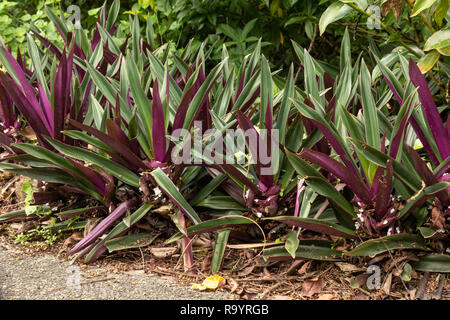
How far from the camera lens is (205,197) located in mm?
2322

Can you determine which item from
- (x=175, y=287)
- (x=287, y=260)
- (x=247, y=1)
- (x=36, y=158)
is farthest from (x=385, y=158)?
(x=247, y=1)

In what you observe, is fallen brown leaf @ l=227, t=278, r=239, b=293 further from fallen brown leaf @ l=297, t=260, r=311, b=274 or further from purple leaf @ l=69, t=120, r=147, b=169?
purple leaf @ l=69, t=120, r=147, b=169

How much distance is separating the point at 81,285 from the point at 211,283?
1.59ft

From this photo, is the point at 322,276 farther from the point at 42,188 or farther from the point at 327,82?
the point at 42,188

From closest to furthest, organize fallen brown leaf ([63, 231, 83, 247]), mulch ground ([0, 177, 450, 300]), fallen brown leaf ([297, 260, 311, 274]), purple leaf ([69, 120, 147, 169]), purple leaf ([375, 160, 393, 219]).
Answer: purple leaf ([375, 160, 393, 219])
mulch ground ([0, 177, 450, 300])
fallen brown leaf ([297, 260, 311, 274])
purple leaf ([69, 120, 147, 169])
fallen brown leaf ([63, 231, 83, 247])

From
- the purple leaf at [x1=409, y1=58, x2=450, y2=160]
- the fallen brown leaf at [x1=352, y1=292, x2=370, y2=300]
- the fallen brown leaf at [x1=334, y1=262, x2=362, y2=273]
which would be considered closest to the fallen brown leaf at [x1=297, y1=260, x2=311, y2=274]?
the fallen brown leaf at [x1=334, y1=262, x2=362, y2=273]

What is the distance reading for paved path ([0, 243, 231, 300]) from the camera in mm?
1965

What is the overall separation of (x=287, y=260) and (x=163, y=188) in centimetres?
54

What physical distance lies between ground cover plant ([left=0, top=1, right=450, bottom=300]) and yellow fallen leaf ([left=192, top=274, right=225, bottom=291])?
69 millimetres

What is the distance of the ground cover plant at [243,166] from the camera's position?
6.38 feet

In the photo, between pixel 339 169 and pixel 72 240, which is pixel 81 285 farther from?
pixel 339 169

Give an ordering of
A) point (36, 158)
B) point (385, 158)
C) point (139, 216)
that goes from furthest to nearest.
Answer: point (36, 158)
point (139, 216)
point (385, 158)

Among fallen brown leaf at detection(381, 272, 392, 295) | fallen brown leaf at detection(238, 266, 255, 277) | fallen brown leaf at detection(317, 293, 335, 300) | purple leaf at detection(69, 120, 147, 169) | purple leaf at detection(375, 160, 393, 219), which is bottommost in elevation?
fallen brown leaf at detection(317, 293, 335, 300)
